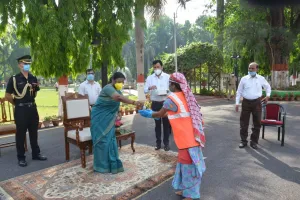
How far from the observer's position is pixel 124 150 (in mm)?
5555

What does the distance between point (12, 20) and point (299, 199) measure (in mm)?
8592

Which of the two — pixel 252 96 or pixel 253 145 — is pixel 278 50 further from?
pixel 253 145

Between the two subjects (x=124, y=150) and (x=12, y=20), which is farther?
(x=12, y=20)

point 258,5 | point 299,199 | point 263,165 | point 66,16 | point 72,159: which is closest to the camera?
point 299,199

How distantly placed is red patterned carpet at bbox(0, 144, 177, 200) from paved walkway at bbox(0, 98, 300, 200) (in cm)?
29

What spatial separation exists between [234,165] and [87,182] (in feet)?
8.13

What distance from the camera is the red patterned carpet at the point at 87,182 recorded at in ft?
11.6

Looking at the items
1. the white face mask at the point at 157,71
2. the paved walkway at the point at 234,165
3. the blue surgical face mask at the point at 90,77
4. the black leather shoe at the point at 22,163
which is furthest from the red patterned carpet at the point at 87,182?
the blue surgical face mask at the point at 90,77

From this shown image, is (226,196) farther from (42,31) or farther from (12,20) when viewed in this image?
(12,20)

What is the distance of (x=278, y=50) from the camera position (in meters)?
15.9

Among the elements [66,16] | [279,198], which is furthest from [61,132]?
[279,198]

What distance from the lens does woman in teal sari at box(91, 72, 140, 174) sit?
4145 millimetres

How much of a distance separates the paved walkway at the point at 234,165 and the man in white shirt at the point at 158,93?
38cm

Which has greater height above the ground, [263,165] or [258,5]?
[258,5]
